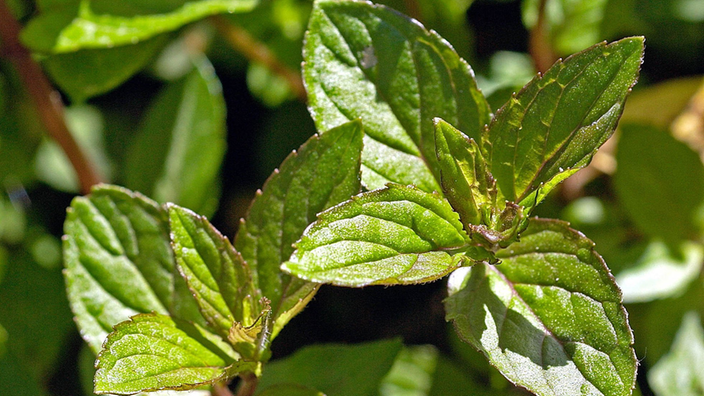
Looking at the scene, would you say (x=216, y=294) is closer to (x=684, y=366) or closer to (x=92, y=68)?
(x=92, y=68)

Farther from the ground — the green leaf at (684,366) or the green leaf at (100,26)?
the green leaf at (100,26)

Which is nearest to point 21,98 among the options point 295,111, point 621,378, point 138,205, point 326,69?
point 295,111

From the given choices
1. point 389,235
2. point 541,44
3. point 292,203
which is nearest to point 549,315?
point 389,235

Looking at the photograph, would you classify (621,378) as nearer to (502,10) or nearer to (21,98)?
(502,10)

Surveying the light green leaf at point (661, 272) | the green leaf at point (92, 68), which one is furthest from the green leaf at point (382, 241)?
the green leaf at point (92, 68)

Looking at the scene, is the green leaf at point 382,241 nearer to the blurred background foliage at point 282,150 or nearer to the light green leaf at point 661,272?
the blurred background foliage at point 282,150

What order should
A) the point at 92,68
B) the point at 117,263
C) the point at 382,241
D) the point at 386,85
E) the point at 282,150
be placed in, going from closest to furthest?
the point at 382,241 → the point at 386,85 → the point at 117,263 → the point at 92,68 → the point at 282,150
